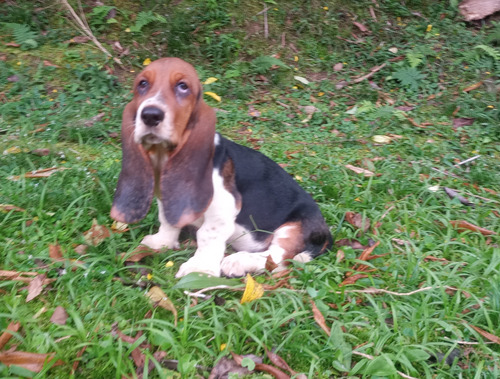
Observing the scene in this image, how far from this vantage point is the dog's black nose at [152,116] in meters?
2.47

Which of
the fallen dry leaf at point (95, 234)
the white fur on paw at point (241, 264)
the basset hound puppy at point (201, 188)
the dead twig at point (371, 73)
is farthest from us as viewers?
the dead twig at point (371, 73)

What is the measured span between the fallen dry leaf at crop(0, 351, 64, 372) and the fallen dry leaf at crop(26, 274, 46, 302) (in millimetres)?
526

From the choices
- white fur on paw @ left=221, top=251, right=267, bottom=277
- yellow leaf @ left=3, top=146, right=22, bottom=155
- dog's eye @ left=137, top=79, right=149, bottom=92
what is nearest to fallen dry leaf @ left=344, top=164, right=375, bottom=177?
white fur on paw @ left=221, top=251, right=267, bottom=277

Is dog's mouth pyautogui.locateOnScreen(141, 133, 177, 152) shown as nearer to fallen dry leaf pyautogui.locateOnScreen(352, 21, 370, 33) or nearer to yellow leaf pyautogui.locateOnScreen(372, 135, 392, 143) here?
yellow leaf pyautogui.locateOnScreen(372, 135, 392, 143)

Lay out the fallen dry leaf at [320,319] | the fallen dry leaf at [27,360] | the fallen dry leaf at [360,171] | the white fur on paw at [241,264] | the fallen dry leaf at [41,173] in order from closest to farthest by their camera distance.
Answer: the fallen dry leaf at [27,360], the fallen dry leaf at [320,319], the white fur on paw at [241,264], the fallen dry leaf at [41,173], the fallen dry leaf at [360,171]

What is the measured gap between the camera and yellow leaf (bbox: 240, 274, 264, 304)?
2.73 meters

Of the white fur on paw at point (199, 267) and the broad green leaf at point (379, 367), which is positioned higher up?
the broad green leaf at point (379, 367)

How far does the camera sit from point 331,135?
19.3 ft

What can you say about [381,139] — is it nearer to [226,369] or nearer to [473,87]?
[473,87]

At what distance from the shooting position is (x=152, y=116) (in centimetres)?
248

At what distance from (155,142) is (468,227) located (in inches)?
113

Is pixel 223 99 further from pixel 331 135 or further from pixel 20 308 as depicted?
pixel 20 308

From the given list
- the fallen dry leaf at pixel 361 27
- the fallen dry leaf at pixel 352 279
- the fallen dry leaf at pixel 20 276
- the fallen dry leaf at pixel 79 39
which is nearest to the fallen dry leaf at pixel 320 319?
the fallen dry leaf at pixel 352 279

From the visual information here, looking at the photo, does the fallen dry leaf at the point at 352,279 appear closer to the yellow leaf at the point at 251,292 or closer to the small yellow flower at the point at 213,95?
the yellow leaf at the point at 251,292
